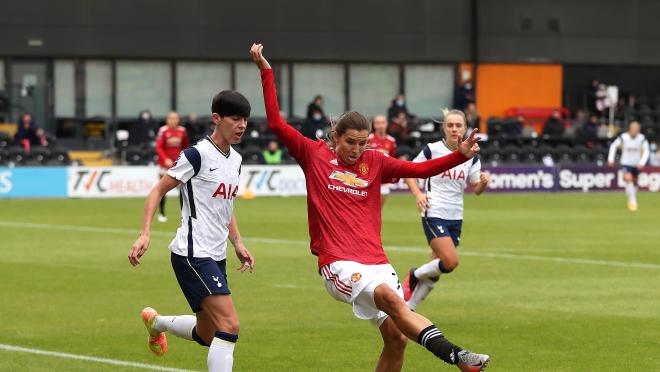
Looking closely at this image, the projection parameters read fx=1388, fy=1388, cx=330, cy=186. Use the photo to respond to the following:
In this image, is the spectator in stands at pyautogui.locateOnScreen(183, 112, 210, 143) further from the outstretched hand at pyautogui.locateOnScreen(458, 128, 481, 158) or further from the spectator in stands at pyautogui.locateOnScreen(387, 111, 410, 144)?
the outstretched hand at pyautogui.locateOnScreen(458, 128, 481, 158)

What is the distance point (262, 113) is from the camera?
52.6 metres

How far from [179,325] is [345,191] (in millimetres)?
1950

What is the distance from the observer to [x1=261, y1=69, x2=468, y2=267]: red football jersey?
934cm

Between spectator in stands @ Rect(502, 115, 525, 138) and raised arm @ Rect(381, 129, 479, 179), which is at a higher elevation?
raised arm @ Rect(381, 129, 479, 179)

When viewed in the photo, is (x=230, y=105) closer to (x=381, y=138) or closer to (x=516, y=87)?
(x=381, y=138)

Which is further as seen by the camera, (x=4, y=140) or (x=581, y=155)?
(x=581, y=155)

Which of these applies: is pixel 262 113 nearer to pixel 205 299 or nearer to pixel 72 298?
pixel 72 298

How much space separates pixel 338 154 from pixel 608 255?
1322 cm

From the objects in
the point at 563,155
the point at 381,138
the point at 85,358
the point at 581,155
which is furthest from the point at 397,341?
the point at 581,155

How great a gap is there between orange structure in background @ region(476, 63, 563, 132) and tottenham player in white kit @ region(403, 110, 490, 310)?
38268 millimetres

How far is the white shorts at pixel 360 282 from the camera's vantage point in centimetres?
912

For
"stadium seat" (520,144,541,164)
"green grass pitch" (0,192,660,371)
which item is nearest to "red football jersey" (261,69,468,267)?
"green grass pitch" (0,192,660,371)

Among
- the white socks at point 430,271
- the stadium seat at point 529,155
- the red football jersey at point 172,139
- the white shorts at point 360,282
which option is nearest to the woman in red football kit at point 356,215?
the white shorts at point 360,282

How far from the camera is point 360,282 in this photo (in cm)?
911
